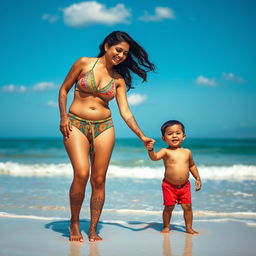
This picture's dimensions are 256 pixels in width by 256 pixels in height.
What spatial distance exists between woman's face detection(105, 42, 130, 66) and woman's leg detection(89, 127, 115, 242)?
30.5 inches

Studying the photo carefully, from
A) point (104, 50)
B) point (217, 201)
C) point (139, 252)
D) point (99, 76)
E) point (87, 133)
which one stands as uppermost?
point (104, 50)

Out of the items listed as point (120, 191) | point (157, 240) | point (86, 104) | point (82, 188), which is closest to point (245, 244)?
point (157, 240)

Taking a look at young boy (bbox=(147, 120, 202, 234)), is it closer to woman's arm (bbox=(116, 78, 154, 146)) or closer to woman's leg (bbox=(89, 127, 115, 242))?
woman's arm (bbox=(116, 78, 154, 146))

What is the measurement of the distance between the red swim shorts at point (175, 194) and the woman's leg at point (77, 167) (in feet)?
3.41

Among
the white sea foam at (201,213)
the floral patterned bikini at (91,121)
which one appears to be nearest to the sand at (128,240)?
the white sea foam at (201,213)

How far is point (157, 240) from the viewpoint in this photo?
14.6 ft

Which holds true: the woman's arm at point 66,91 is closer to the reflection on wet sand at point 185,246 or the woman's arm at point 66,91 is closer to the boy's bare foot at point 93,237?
the boy's bare foot at point 93,237

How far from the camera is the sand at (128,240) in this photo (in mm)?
3986

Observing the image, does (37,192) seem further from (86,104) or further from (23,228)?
(86,104)

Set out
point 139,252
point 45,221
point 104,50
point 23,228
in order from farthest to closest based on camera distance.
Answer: point 45,221 < point 23,228 < point 104,50 < point 139,252

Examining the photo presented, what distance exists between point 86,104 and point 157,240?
67.1 inches

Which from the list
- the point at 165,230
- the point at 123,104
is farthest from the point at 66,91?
the point at 165,230

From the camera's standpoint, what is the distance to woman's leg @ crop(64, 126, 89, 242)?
4207 millimetres

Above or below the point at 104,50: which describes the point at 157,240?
below
